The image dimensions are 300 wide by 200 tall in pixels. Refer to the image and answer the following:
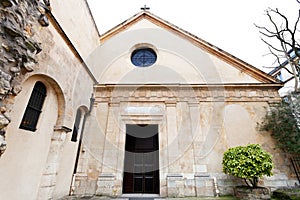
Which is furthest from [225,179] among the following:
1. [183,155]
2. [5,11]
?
[5,11]

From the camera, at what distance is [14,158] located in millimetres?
3461

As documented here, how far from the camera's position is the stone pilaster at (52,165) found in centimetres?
416

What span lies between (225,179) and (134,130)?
422 centimetres

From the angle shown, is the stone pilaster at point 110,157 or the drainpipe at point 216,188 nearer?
the drainpipe at point 216,188

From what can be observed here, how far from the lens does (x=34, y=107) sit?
417cm

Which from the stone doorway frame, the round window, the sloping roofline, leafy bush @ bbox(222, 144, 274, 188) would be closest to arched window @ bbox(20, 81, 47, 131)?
the stone doorway frame

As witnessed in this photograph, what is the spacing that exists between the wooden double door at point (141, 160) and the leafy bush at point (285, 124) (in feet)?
15.7

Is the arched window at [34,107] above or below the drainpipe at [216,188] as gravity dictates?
above

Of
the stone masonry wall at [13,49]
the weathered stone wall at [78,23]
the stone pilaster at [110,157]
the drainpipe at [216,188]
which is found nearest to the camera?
the stone masonry wall at [13,49]

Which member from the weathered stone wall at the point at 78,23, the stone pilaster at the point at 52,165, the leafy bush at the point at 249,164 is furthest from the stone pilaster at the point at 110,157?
the leafy bush at the point at 249,164

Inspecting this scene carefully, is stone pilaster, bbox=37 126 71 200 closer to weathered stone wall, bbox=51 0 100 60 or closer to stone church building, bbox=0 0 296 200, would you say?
stone church building, bbox=0 0 296 200

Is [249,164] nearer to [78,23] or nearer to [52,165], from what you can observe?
[52,165]

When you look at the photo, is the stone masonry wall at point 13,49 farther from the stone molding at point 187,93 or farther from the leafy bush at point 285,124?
the leafy bush at point 285,124

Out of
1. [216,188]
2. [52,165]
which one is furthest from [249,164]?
[52,165]
